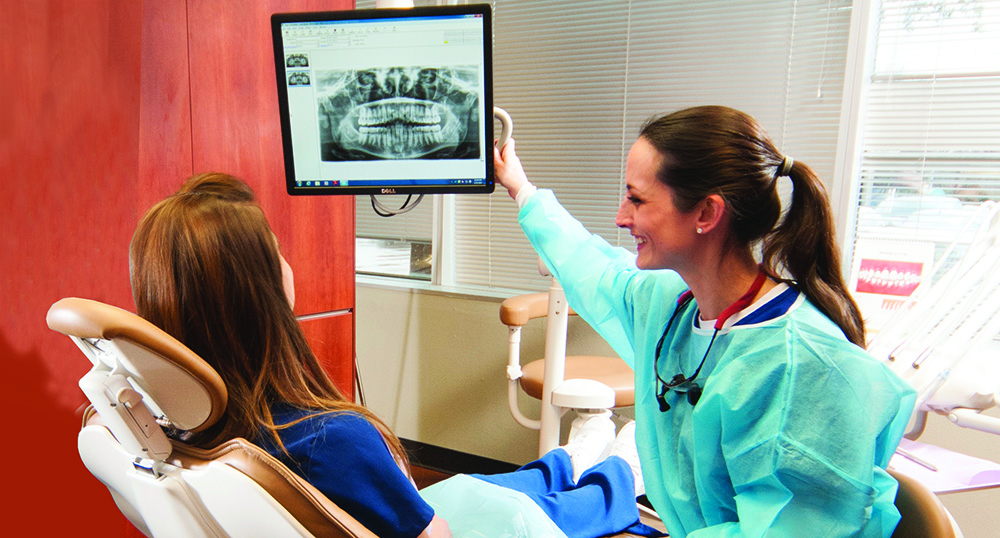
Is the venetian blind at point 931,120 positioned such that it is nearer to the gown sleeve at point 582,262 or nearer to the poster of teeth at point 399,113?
the gown sleeve at point 582,262

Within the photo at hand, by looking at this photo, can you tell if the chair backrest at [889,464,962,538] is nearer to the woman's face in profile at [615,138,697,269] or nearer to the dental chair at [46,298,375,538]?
the woman's face in profile at [615,138,697,269]

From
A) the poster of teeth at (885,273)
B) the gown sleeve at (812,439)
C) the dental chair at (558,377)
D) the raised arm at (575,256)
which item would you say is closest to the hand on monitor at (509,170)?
the raised arm at (575,256)

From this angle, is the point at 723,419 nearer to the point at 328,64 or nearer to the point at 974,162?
the point at 328,64

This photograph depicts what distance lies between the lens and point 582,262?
149 centimetres

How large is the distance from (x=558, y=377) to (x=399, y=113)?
99 cm

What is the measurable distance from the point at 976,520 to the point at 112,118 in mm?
2638

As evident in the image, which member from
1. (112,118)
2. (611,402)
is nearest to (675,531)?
(611,402)

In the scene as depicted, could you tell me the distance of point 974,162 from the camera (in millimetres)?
2062

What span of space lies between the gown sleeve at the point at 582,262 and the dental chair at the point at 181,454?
0.84 metres

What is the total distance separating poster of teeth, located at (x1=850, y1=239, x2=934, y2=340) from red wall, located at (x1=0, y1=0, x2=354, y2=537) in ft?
6.57

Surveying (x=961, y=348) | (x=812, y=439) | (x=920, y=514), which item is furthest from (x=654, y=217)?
(x=961, y=348)

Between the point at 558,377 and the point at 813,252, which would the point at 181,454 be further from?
the point at 558,377

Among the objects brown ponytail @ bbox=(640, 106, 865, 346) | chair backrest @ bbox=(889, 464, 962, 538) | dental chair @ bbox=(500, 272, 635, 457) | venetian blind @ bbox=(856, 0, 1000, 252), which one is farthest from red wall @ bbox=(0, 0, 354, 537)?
venetian blind @ bbox=(856, 0, 1000, 252)

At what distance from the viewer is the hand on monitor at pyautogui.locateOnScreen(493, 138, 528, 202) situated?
1521 millimetres
